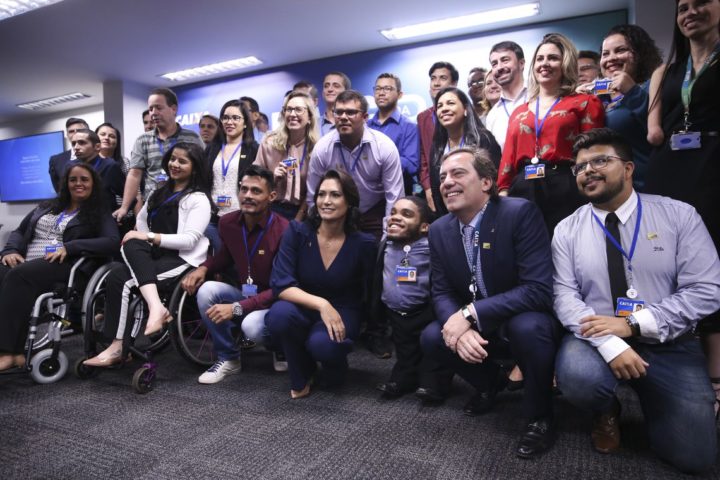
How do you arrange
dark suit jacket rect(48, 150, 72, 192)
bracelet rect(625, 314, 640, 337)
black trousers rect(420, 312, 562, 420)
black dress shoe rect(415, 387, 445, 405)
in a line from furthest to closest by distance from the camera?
dark suit jacket rect(48, 150, 72, 192) → black dress shoe rect(415, 387, 445, 405) → black trousers rect(420, 312, 562, 420) → bracelet rect(625, 314, 640, 337)

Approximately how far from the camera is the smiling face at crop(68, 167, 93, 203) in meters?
3.15

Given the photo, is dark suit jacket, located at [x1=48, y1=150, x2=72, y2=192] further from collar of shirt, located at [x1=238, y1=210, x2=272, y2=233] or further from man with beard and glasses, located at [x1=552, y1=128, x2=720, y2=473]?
man with beard and glasses, located at [x1=552, y1=128, x2=720, y2=473]

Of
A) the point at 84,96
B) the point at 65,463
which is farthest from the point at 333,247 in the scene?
the point at 84,96

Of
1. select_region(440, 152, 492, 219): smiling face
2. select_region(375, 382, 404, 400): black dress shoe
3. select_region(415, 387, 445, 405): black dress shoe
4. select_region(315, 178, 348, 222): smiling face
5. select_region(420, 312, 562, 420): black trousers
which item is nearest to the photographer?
select_region(420, 312, 562, 420): black trousers

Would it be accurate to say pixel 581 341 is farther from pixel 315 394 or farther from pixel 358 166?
pixel 358 166

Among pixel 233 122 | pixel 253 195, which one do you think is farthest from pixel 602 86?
pixel 233 122

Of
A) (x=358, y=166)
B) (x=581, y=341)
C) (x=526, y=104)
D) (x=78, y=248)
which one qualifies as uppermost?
(x=526, y=104)

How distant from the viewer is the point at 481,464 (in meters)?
1.63

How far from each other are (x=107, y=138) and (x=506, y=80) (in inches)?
150

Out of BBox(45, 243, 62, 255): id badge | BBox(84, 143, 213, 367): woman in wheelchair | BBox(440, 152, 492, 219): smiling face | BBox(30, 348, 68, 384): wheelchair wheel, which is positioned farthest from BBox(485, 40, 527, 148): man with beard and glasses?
BBox(30, 348, 68, 384): wheelchair wheel

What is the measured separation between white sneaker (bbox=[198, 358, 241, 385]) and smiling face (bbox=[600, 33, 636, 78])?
265 cm

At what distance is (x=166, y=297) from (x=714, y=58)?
2945 mm

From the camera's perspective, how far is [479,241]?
199 centimetres

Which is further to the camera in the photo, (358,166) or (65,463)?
(358,166)
